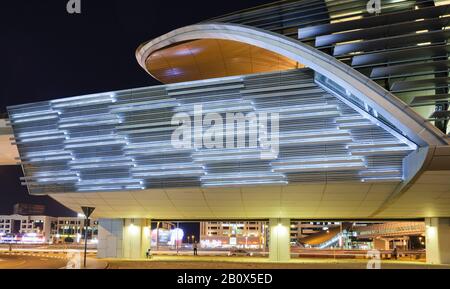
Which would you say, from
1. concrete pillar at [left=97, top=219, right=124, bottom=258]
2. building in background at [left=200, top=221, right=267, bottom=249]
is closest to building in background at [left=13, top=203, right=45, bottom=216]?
building in background at [left=200, top=221, right=267, bottom=249]

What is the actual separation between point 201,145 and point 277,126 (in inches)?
179

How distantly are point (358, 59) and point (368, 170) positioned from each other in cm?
572

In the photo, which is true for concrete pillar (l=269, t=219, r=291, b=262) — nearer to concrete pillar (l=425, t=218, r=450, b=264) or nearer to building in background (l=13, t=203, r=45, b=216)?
concrete pillar (l=425, t=218, r=450, b=264)

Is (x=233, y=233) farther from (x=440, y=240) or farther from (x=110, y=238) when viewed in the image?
(x=440, y=240)

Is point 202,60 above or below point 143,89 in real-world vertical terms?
above

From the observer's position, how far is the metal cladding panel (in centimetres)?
2628

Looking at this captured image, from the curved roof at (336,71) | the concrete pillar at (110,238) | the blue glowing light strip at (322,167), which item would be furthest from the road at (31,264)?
the curved roof at (336,71)

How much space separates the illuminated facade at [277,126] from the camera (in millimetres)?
23453

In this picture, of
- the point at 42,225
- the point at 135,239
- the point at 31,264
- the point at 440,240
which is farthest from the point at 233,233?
the point at 31,264

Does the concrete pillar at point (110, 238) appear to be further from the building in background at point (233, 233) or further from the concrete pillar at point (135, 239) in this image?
the building in background at point (233, 233)

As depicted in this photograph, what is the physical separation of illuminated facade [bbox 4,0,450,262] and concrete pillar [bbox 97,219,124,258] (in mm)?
2375

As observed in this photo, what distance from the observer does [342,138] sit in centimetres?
2630
